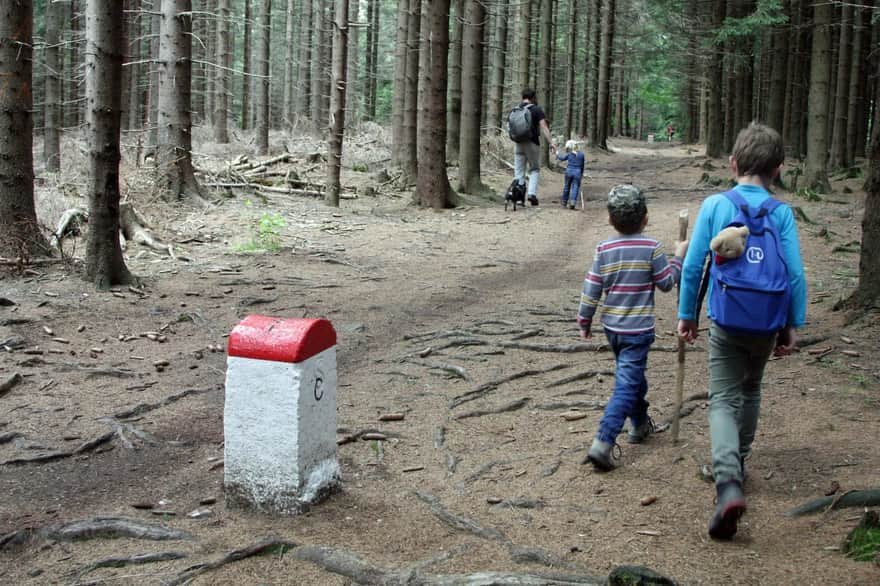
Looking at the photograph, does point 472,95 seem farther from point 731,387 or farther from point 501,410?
point 731,387

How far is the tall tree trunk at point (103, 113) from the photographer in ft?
30.0

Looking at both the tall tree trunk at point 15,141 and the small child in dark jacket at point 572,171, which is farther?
the small child in dark jacket at point 572,171

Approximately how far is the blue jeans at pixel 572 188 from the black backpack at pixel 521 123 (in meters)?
2.09

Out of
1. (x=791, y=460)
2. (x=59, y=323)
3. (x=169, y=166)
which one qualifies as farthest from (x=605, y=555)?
(x=169, y=166)

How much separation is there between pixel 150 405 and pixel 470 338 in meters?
3.10

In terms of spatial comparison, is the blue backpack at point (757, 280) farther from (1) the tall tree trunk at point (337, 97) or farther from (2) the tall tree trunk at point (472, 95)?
(2) the tall tree trunk at point (472, 95)

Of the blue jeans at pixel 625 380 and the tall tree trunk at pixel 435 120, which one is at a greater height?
the tall tree trunk at pixel 435 120

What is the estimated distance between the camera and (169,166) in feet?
47.5

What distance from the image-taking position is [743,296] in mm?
3932

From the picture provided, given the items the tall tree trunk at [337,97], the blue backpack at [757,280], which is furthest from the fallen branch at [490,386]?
the tall tree trunk at [337,97]

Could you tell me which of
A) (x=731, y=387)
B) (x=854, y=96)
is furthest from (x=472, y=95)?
(x=731, y=387)

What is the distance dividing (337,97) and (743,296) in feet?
44.0

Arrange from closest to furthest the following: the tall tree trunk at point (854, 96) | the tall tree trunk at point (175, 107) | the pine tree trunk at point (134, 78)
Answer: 1. the tall tree trunk at point (175, 107)
2. the tall tree trunk at point (854, 96)
3. the pine tree trunk at point (134, 78)

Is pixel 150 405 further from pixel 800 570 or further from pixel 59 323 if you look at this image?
pixel 800 570
